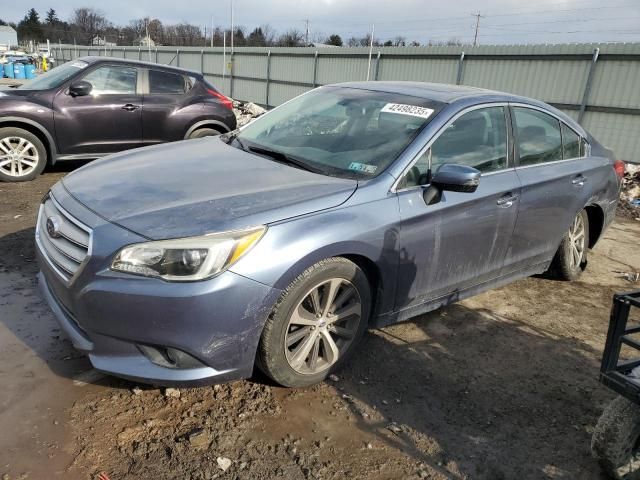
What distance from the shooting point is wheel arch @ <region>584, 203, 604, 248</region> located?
4816 mm

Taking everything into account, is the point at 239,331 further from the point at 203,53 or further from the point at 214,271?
the point at 203,53

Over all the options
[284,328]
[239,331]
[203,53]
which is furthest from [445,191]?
[203,53]

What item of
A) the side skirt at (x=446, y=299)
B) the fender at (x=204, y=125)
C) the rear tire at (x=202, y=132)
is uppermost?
the fender at (x=204, y=125)

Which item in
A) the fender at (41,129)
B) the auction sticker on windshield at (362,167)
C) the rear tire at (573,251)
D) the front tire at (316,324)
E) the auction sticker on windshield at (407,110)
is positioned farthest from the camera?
the fender at (41,129)

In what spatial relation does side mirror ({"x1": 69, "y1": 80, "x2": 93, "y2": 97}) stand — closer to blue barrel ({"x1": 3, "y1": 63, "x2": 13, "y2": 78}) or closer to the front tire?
the front tire

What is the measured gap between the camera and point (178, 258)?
7.95 ft

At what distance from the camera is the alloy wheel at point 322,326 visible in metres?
2.86

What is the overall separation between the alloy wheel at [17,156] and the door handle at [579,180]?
6446 mm

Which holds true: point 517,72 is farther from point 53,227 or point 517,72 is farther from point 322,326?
point 53,227

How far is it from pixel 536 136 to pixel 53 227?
3463 millimetres

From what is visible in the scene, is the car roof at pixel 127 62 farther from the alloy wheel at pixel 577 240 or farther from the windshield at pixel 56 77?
the alloy wheel at pixel 577 240

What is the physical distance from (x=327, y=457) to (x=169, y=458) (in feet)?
2.40

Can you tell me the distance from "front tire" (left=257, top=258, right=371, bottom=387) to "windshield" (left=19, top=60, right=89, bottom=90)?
6066 mm

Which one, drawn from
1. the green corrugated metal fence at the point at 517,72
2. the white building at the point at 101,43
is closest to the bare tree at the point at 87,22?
the white building at the point at 101,43
